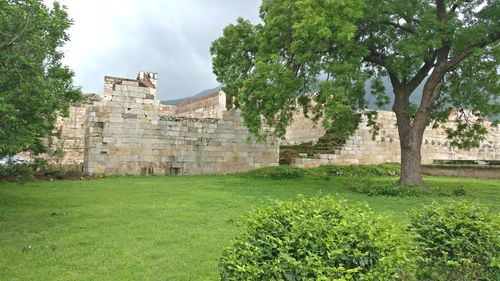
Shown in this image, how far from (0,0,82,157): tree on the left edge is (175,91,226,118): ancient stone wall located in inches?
565

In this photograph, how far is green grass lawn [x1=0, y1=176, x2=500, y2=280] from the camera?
16.5ft

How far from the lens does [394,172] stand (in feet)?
71.4

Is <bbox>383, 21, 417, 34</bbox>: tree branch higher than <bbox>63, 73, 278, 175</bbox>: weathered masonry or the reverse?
higher

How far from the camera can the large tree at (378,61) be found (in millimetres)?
11664

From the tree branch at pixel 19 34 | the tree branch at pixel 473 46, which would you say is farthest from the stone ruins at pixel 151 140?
the tree branch at pixel 19 34

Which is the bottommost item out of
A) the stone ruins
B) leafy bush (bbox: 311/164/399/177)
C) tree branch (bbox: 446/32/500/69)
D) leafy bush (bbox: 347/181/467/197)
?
leafy bush (bbox: 347/181/467/197)

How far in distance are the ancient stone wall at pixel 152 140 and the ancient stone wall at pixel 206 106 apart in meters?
3.01

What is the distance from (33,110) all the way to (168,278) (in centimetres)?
388

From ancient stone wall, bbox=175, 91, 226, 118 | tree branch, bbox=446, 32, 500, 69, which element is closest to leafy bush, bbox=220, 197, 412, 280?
→ tree branch, bbox=446, 32, 500, 69

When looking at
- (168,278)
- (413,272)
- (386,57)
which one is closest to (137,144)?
(386,57)

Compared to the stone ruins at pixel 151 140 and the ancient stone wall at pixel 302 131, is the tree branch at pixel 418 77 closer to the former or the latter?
the stone ruins at pixel 151 140

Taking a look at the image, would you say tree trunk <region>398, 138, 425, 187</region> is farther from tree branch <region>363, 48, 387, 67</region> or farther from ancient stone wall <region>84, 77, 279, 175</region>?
ancient stone wall <region>84, 77, 279, 175</region>

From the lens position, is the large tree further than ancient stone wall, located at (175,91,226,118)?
No

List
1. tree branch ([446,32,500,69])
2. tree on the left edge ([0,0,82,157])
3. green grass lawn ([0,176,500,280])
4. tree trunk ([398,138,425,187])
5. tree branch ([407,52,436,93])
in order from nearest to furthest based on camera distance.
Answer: green grass lawn ([0,176,500,280])
tree on the left edge ([0,0,82,157])
tree branch ([446,32,500,69])
tree trunk ([398,138,425,187])
tree branch ([407,52,436,93])
